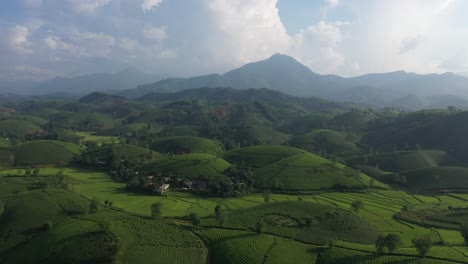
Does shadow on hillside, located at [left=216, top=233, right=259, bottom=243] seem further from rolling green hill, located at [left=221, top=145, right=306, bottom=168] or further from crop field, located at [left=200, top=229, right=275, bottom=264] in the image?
rolling green hill, located at [left=221, top=145, right=306, bottom=168]

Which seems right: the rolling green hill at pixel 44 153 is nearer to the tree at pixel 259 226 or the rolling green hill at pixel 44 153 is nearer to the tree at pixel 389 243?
the tree at pixel 259 226

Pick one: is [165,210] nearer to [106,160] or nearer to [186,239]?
[186,239]

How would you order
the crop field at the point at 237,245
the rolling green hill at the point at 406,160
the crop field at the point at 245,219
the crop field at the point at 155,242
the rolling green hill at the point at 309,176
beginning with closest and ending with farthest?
the crop field at the point at 155,242, the crop field at the point at 237,245, the crop field at the point at 245,219, the rolling green hill at the point at 309,176, the rolling green hill at the point at 406,160

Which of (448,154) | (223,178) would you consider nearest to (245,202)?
(223,178)

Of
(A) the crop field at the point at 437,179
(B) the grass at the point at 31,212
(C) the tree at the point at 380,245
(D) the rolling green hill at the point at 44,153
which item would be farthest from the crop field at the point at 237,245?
(D) the rolling green hill at the point at 44,153

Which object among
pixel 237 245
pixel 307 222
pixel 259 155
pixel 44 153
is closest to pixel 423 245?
pixel 307 222
